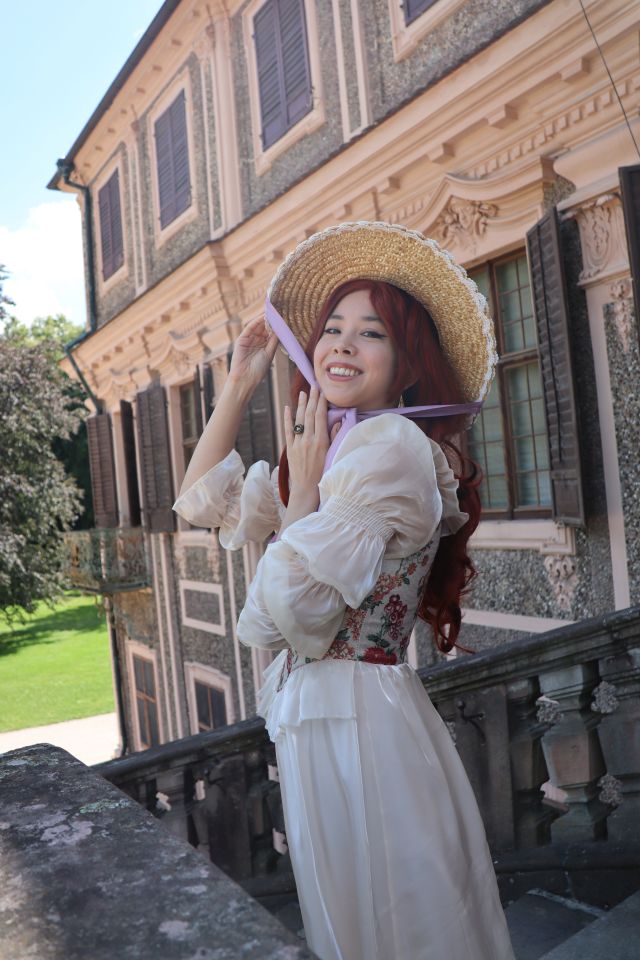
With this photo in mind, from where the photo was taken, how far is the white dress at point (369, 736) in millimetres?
1623

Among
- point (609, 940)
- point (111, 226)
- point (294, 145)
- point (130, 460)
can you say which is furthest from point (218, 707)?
point (609, 940)

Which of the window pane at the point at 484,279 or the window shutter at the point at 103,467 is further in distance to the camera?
the window shutter at the point at 103,467

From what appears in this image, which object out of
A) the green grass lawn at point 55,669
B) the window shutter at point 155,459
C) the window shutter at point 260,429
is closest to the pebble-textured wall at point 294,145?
the window shutter at point 260,429

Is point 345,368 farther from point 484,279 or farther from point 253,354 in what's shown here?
point 484,279

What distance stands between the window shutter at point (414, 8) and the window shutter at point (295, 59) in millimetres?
1465

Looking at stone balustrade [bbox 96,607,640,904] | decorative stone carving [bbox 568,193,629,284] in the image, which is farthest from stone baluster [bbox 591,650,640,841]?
decorative stone carving [bbox 568,193,629,284]

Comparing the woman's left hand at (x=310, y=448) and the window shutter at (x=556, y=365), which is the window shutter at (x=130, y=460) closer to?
the window shutter at (x=556, y=365)

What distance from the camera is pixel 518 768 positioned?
2975mm

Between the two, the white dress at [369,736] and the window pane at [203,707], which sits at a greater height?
the white dress at [369,736]

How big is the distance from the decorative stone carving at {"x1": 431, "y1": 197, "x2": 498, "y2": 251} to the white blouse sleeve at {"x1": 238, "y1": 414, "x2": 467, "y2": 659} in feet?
14.1

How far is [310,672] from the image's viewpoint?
177 cm

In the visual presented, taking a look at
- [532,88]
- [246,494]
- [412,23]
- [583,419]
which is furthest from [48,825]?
[412,23]

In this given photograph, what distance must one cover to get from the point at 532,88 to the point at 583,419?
191 centimetres

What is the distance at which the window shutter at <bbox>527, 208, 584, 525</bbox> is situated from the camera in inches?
193
